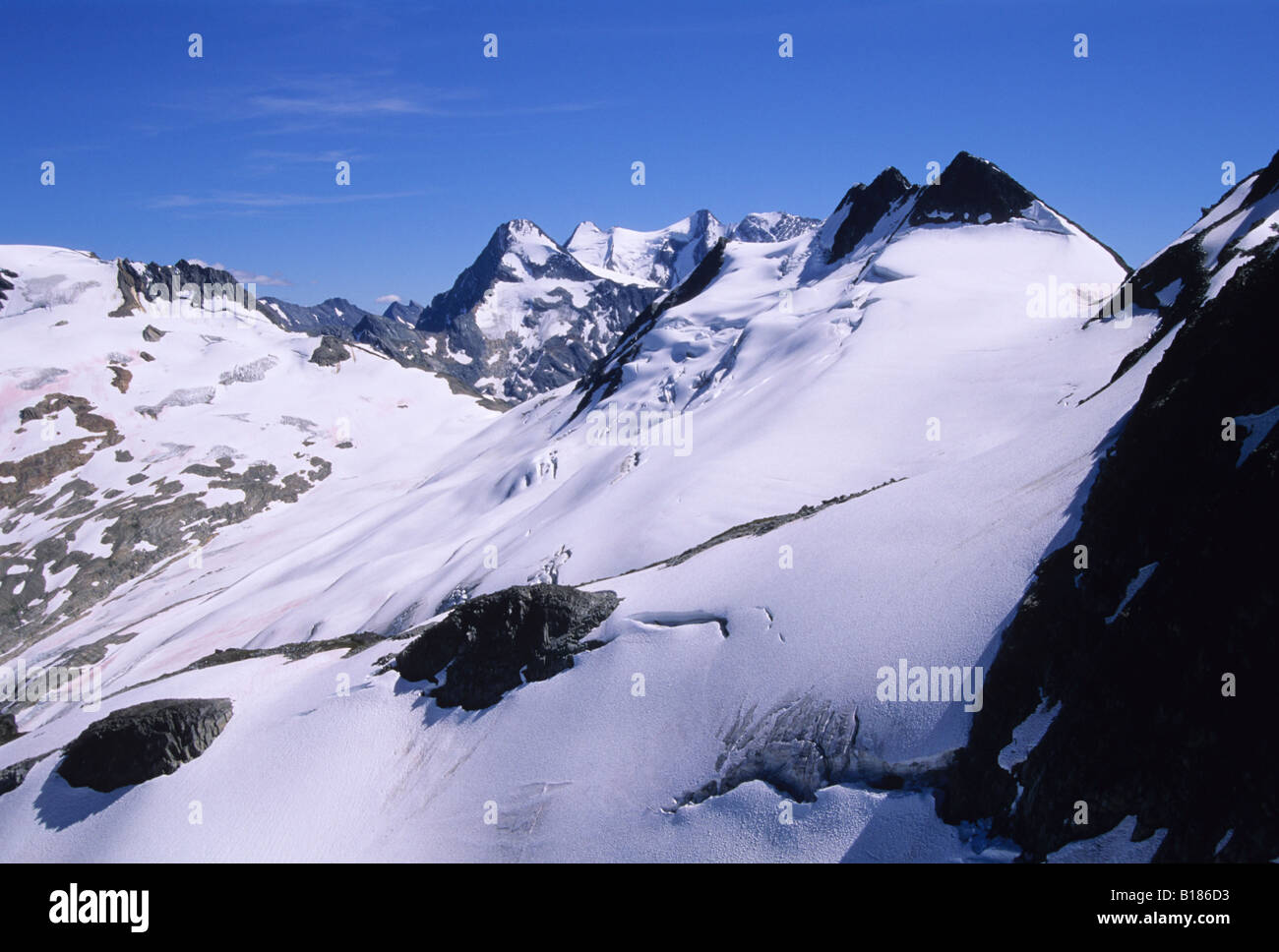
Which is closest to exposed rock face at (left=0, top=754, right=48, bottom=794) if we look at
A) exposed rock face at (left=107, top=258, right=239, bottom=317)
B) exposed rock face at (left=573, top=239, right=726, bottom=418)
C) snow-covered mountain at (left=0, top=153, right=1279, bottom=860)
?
snow-covered mountain at (left=0, top=153, right=1279, bottom=860)

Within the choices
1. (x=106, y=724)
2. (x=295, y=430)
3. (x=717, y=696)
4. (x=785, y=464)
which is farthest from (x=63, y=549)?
(x=717, y=696)

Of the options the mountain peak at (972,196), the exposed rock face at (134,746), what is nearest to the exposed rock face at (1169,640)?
the exposed rock face at (134,746)

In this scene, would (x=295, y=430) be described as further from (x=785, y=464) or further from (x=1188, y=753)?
(x=1188, y=753)

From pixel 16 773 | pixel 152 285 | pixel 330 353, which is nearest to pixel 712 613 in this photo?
pixel 16 773

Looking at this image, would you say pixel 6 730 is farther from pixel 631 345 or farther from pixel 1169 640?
pixel 631 345

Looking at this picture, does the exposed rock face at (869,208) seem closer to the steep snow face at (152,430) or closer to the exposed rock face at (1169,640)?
the steep snow face at (152,430)

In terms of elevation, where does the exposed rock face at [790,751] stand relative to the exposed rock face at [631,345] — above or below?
below

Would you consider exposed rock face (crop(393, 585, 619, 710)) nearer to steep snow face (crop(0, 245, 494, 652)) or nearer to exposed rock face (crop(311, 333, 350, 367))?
steep snow face (crop(0, 245, 494, 652))
